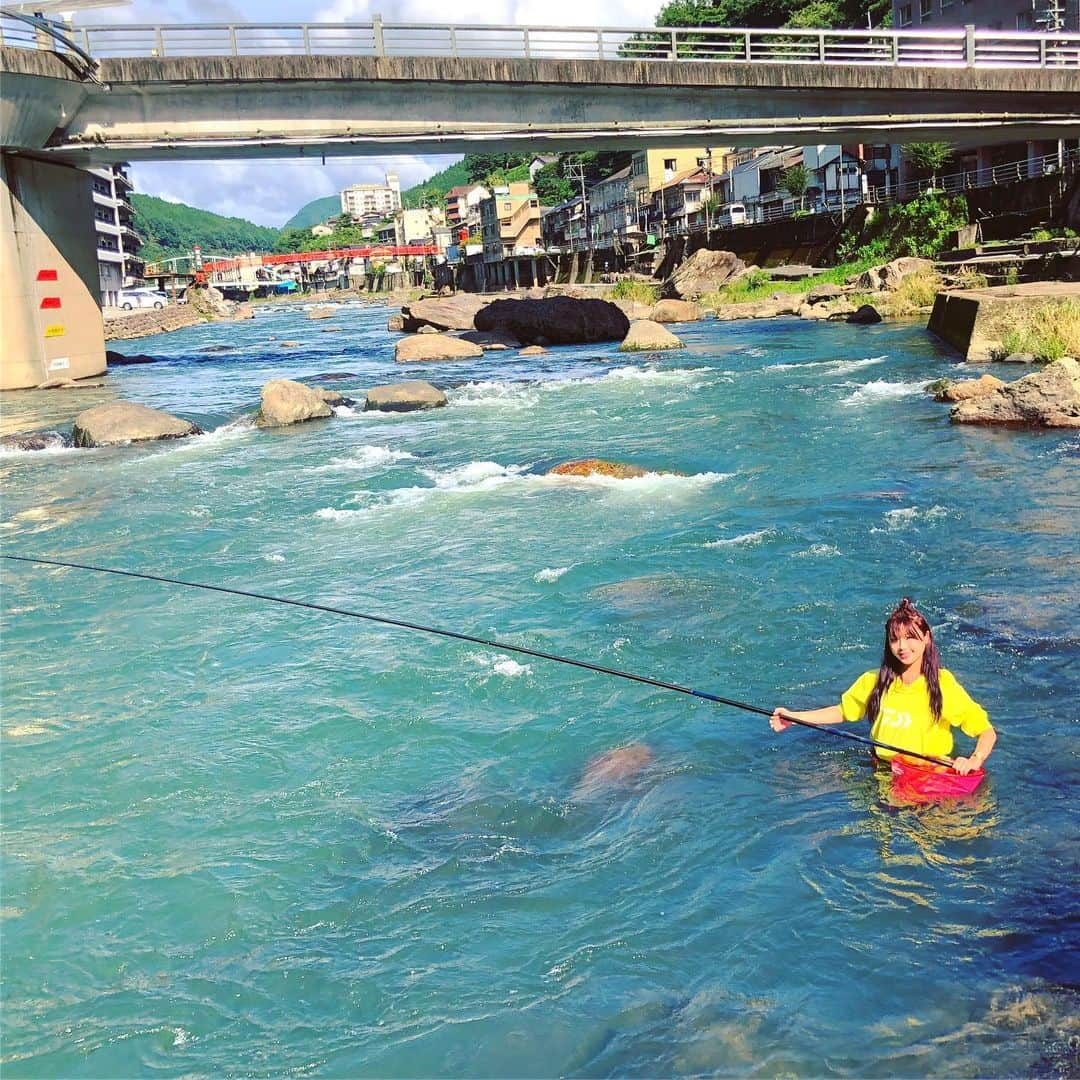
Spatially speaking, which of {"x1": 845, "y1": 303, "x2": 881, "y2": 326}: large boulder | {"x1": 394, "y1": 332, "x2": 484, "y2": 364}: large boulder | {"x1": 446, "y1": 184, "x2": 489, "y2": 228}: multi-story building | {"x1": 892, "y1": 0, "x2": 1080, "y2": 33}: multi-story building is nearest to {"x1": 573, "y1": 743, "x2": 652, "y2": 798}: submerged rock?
{"x1": 394, "y1": 332, "x2": 484, "y2": 364}: large boulder

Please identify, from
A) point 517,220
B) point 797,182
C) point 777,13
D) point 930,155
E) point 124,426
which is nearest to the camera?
point 124,426

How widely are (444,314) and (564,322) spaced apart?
35.1 ft

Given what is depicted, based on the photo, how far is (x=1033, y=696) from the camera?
652 cm

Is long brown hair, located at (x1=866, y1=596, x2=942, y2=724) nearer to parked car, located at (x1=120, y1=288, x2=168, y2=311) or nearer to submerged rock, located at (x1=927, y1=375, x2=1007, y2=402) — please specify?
submerged rock, located at (x1=927, y1=375, x2=1007, y2=402)

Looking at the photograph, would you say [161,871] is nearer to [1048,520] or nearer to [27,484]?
[1048,520]

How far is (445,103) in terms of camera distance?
89.1ft

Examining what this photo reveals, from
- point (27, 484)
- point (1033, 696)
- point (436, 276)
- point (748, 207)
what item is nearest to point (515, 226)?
point (436, 276)

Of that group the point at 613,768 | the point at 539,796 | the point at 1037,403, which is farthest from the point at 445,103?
the point at 539,796

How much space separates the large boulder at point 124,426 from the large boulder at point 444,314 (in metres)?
25.0

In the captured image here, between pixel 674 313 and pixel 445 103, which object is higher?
pixel 445 103

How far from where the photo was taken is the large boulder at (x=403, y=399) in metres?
21.8

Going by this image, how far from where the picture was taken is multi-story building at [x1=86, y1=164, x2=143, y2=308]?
91.6 metres

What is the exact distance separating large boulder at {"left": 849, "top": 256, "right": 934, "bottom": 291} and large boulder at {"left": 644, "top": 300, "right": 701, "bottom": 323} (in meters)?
6.04

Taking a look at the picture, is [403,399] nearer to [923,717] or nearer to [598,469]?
[598,469]
